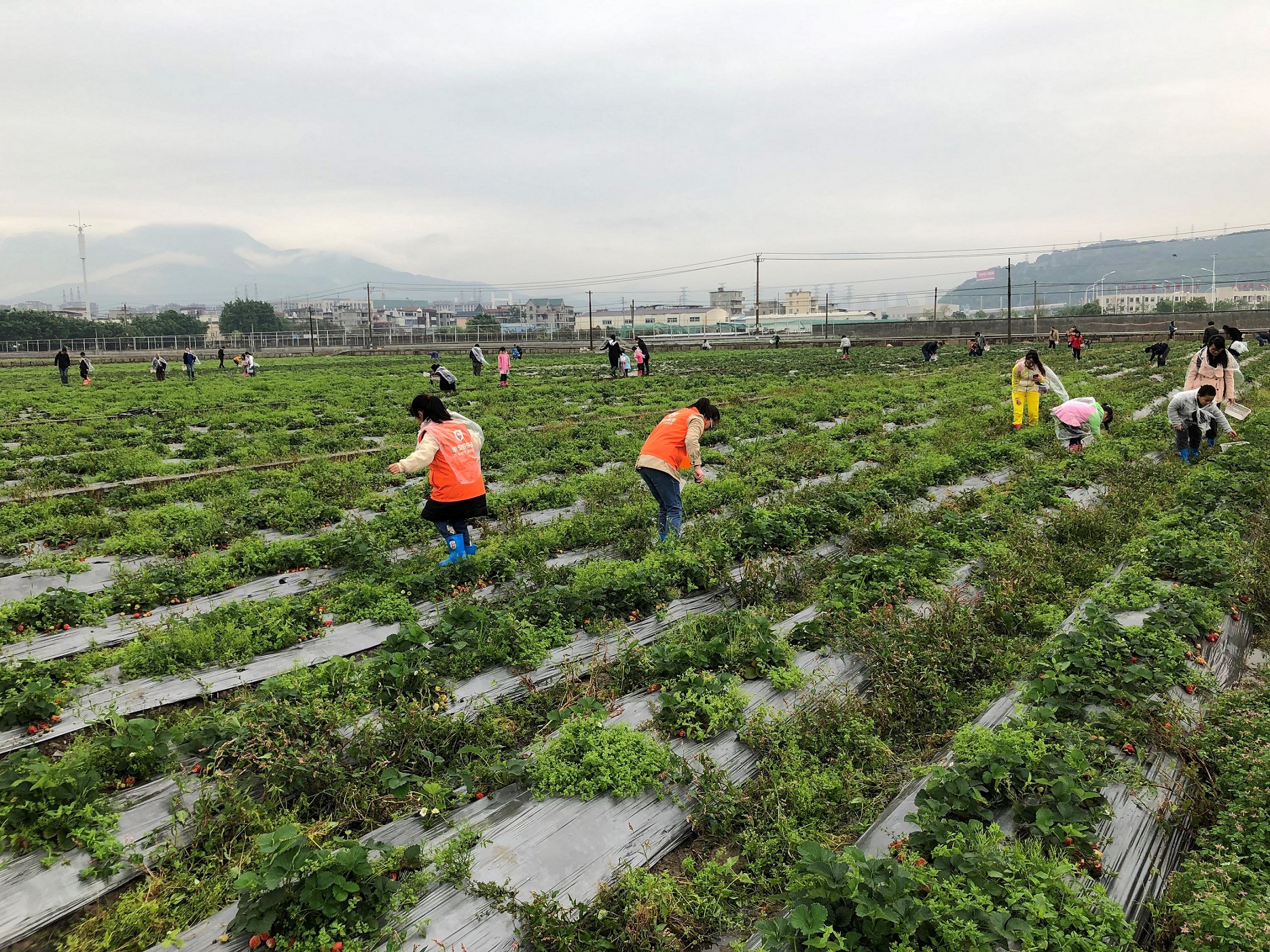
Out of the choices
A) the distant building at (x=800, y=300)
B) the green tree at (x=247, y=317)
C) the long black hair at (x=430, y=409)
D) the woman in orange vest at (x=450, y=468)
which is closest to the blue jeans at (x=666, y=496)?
the woman in orange vest at (x=450, y=468)

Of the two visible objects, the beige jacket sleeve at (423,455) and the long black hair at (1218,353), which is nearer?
the beige jacket sleeve at (423,455)

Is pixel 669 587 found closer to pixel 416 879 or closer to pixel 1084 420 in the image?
pixel 416 879

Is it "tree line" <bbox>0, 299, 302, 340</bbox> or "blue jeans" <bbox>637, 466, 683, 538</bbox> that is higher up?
"tree line" <bbox>0, 299, 302, 340</bbox>

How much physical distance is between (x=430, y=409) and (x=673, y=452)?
274 cm

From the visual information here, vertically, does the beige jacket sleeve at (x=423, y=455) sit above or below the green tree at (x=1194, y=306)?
below

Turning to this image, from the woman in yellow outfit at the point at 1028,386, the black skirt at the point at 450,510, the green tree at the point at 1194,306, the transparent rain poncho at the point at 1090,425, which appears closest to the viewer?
the black skirt at the point at 450,510

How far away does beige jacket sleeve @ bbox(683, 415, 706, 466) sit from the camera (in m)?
8.29

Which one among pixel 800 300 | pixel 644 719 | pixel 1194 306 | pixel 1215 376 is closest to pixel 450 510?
pixel 644 719

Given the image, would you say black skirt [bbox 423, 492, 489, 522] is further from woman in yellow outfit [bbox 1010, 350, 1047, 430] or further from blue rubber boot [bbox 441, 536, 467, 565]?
woman in yellow outfit [bbox 1010, 350, 1047, 430]

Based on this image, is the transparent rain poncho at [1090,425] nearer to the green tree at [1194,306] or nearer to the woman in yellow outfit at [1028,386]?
the woman in yellow outfit at [1028,386]

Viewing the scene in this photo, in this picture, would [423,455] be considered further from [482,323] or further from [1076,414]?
[482,323]

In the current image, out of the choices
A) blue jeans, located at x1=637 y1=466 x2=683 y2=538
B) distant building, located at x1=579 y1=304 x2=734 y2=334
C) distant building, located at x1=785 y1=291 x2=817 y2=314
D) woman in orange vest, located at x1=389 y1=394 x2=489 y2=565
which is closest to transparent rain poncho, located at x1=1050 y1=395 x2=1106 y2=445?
blue jeans, located at x1=637 y1=466 x2=683 y2=538

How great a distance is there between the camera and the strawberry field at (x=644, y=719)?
341cm

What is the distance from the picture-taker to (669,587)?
7.30 m
